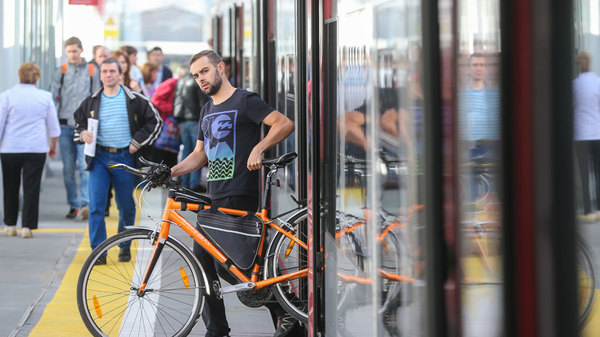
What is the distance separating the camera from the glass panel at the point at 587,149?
1406 millimetres

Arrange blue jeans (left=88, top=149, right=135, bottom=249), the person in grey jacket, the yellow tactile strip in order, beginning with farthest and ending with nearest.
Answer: the person in grey jacket, blue jeans (left=88, top=149, right=135, bottom=249), the yellow tactile strip

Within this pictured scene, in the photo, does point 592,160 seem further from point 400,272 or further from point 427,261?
point 400,272

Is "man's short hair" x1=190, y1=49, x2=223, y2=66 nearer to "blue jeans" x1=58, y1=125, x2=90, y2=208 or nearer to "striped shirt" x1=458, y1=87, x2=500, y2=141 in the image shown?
"striped shirt" x1=458, y1=87, x2=500, y2=141

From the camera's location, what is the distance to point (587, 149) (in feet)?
4.67

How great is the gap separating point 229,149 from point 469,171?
11.3 ft

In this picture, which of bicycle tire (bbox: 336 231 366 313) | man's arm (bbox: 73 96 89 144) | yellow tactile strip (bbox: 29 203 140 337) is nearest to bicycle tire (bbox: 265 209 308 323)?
yellow tactile strip (bbox: 29 203 140 337)

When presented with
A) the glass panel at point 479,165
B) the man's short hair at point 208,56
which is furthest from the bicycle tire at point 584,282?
the man's short hair at point 208,56

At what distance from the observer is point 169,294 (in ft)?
17.0

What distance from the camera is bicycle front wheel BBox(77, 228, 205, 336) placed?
503 cm

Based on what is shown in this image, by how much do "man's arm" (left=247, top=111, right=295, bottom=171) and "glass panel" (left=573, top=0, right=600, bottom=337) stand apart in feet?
11.2

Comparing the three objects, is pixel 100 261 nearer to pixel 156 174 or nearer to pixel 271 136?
pixel 156 174

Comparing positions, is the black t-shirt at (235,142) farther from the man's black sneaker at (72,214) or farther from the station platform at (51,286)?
the man's black sneaker at (72,214)

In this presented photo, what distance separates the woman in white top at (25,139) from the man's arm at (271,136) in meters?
5.05

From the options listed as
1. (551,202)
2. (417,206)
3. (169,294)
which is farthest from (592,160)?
(169,294)
